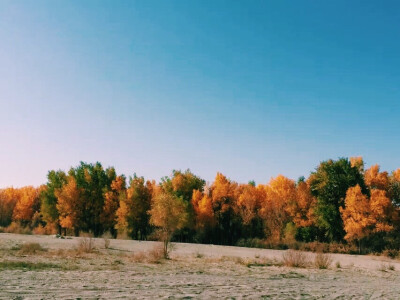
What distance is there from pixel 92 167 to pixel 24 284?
232 ft

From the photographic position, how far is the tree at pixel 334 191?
53969 millimetres

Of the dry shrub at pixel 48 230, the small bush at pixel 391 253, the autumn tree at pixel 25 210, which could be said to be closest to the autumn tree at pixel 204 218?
the dry shrub at pixel 48 230

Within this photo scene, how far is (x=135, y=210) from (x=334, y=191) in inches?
1455

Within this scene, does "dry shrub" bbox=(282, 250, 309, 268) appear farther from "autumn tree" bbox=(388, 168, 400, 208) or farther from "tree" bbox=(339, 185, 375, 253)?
"autumn tree" bbox=(388, 168, 400, 208)

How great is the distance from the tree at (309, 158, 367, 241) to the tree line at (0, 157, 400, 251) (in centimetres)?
14

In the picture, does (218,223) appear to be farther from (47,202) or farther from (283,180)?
(47,202)

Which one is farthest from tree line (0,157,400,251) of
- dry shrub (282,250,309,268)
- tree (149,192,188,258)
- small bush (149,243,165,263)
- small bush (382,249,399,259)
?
dry shrub (282,250,309,268)

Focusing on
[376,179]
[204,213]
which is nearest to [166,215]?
[204,213]

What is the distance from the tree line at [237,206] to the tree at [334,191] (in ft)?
0.47

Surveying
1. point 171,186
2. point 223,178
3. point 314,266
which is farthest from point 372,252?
point 171,186

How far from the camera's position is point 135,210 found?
225 feet

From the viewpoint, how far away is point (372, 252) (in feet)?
160

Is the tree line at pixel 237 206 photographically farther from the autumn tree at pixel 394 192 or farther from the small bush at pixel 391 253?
the small bush at pixel 391 253

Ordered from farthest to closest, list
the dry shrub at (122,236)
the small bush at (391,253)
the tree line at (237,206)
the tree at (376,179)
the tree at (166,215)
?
1. the dry shrub at (122,236)
2. the tree at (376,179)
3. the tree line at (237,206)
4. the small bush at (391,253)
5. the tree at (166,215)
